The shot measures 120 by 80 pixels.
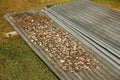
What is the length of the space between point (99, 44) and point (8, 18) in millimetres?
4994

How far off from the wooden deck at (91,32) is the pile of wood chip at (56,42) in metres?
0.24

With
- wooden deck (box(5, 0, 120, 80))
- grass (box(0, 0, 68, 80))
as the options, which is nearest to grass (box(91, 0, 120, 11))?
wooden deck (box(5, 0, 120, 80))

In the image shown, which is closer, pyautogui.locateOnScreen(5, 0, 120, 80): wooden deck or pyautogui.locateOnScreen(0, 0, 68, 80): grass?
pyautogui.locateOnScreen(5, 0, 120, 80): wooden deck

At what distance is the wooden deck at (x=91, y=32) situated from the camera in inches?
287

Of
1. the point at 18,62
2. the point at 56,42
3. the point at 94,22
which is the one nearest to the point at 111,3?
the point at 94,22

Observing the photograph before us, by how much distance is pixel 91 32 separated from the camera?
957 cm

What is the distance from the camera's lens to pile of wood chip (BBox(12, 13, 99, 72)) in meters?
7.73

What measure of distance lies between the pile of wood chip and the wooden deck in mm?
241

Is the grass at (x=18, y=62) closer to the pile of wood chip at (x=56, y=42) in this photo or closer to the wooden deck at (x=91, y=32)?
the wooden deck at (x=91, y=32)

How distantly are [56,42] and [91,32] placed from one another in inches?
67.0

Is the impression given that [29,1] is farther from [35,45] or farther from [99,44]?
[99,44]

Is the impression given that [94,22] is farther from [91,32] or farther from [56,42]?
[56,42]

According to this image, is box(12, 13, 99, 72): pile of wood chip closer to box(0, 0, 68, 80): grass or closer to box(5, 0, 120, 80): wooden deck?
box(5, 0, 120, 80): wooden deck

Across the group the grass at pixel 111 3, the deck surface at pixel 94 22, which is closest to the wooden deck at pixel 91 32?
the deck surface at pixel 94 22
